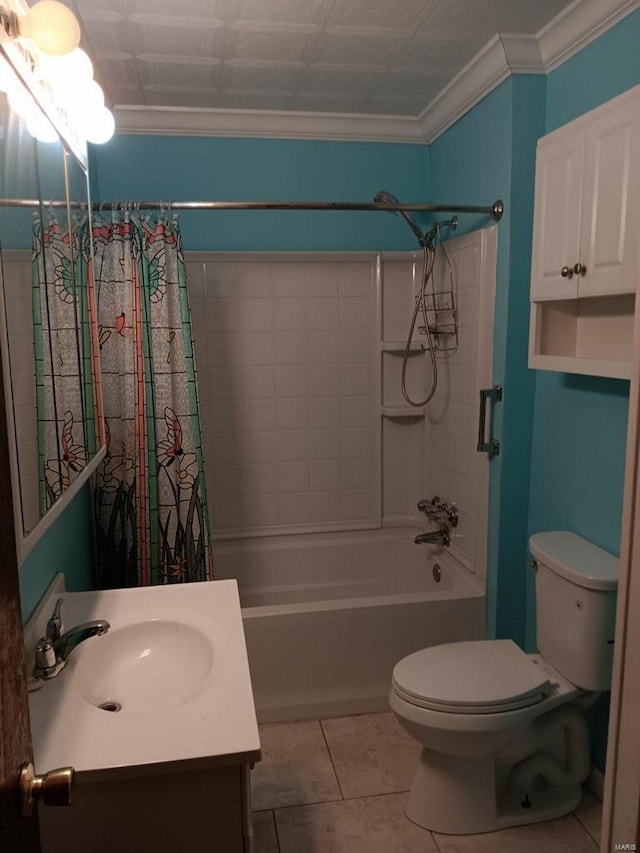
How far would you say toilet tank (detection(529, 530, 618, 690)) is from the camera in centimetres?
182

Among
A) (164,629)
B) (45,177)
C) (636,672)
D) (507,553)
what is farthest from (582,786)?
(45,177)

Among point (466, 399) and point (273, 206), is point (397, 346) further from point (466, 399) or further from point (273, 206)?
point (273, 206)

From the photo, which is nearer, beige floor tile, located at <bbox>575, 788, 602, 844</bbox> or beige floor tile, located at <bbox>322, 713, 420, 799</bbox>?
beige floor tile, located at <bbox>575, 788, 602, 844</bbox>

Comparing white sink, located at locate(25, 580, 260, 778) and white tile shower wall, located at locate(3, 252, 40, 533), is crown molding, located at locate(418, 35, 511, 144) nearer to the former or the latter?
white tile shower wall, located at locate(3, 252, 40, 533)

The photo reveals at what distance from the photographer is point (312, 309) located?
3082 millimetres

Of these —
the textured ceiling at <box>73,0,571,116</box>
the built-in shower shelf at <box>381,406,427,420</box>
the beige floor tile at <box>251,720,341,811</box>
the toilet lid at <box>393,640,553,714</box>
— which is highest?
the textured ceiling at <box>73,0,571,116</box>

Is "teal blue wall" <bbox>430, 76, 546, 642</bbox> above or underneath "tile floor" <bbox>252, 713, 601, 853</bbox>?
above

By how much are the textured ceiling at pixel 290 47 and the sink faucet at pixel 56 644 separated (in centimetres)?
172

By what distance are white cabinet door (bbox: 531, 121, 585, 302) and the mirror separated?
1361mm

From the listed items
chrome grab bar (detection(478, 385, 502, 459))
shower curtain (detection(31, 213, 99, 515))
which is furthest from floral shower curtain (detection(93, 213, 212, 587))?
chrome grab bar (detection(478, 385, 502, 459))

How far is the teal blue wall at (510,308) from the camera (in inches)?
87.4

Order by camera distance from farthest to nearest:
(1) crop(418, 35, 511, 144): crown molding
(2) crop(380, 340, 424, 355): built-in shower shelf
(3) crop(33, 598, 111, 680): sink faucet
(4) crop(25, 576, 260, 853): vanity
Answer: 1. (2) crop(380, 340, 424, 355): built-in shower shelf
2. (1) crop(418, 35, 511, 144): crown molding
3. (3) crop(33, 598, 111, 680): sink faucet
4. (4) crop(25, 576, 260, 853): vanity

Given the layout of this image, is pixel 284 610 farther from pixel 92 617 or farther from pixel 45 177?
pixel 45 177

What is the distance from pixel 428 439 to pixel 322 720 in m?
1.41
